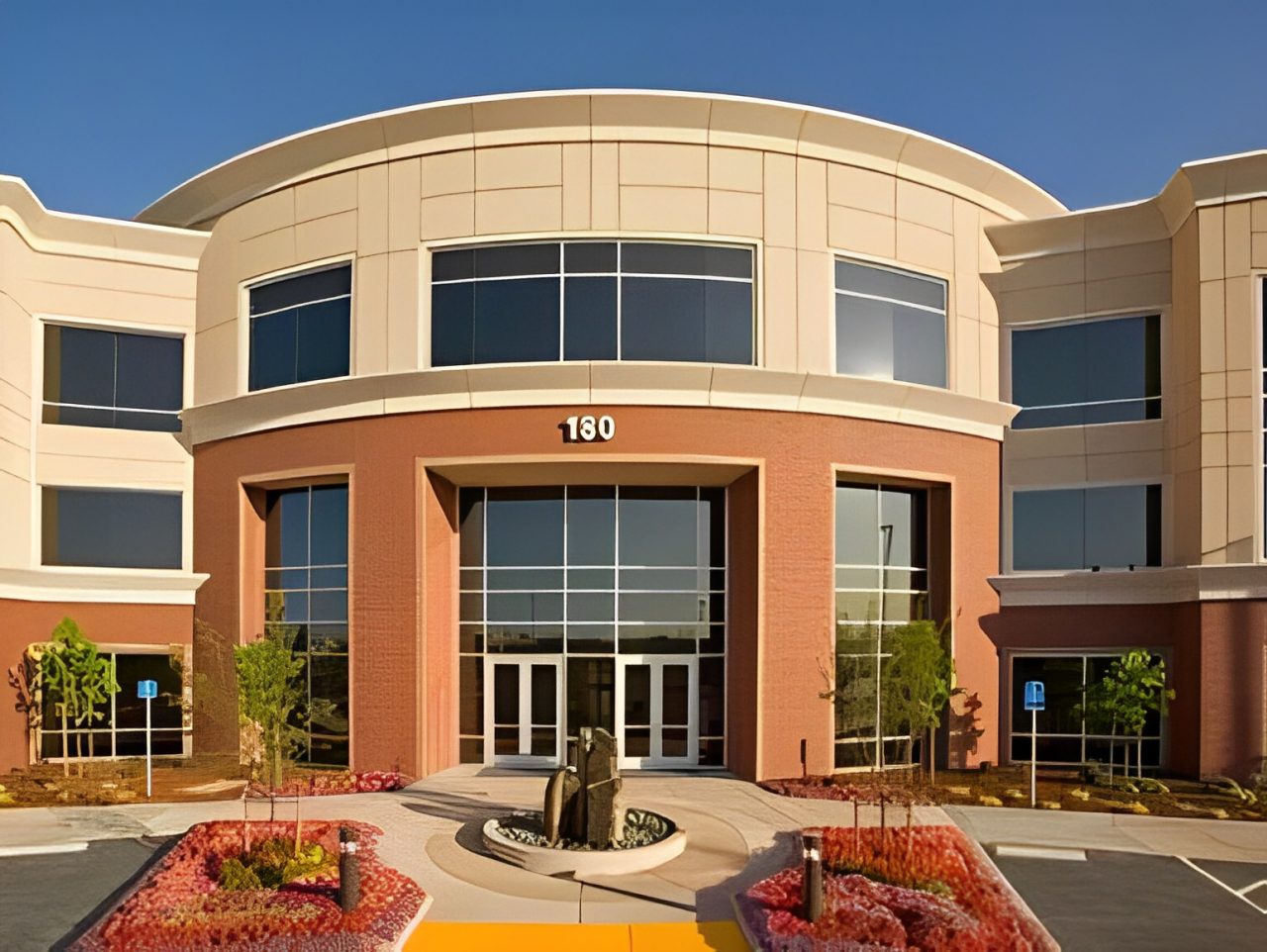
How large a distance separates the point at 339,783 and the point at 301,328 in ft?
34.0

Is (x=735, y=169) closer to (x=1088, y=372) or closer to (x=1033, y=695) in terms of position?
(x=1088, y=372)

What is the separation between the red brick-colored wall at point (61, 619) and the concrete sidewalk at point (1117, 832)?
18461mm

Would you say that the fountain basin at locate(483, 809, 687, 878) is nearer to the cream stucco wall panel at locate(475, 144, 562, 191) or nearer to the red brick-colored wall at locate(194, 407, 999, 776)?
the red brick-colored wall at locate(194, 407, 999, 776)

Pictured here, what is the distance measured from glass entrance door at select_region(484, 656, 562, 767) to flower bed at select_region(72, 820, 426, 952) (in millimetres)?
7664

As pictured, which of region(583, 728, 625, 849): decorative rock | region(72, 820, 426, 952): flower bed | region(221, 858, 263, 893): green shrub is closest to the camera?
Result: region(72, 820, 426, 952): flower bed

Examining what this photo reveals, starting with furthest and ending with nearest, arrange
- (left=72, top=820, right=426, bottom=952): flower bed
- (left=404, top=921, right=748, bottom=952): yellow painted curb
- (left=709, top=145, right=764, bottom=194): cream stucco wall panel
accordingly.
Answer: (left=709, top=145, right=764, bottom=194): cream stucco wall panel → (left=404, top=921, right=748, bottom=952): yellow painted curb → (left=72, top=820, right=426, bottom=952): flower bed

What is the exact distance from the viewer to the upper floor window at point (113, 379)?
24.3 m

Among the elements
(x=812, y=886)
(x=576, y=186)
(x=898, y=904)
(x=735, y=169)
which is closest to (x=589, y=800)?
(x=812, y=886)

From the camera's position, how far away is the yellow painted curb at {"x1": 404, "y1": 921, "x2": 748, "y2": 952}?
11.5 meters

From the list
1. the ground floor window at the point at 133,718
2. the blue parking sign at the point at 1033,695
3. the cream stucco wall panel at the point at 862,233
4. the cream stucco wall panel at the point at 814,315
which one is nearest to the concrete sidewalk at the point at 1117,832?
the blue parking sign at the point at 1033,695

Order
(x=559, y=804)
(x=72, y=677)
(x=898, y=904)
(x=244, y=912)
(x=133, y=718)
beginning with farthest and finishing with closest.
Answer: (x=133, y=718) → (x=72, y=677) → (x=559, y=804) → (x=898, y=904) → (x=244, y=912)

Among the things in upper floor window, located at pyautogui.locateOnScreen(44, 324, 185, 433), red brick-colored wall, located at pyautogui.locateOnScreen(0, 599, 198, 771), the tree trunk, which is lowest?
the tree trunk

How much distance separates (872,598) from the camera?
880 inches

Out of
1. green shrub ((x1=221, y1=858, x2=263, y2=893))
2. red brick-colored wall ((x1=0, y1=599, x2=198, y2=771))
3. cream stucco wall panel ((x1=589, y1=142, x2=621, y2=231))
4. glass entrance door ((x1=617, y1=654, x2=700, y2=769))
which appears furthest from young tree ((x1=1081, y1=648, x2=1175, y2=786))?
red brick-colored wall ((x1=0, y1=599, x2=198, y2=771))
